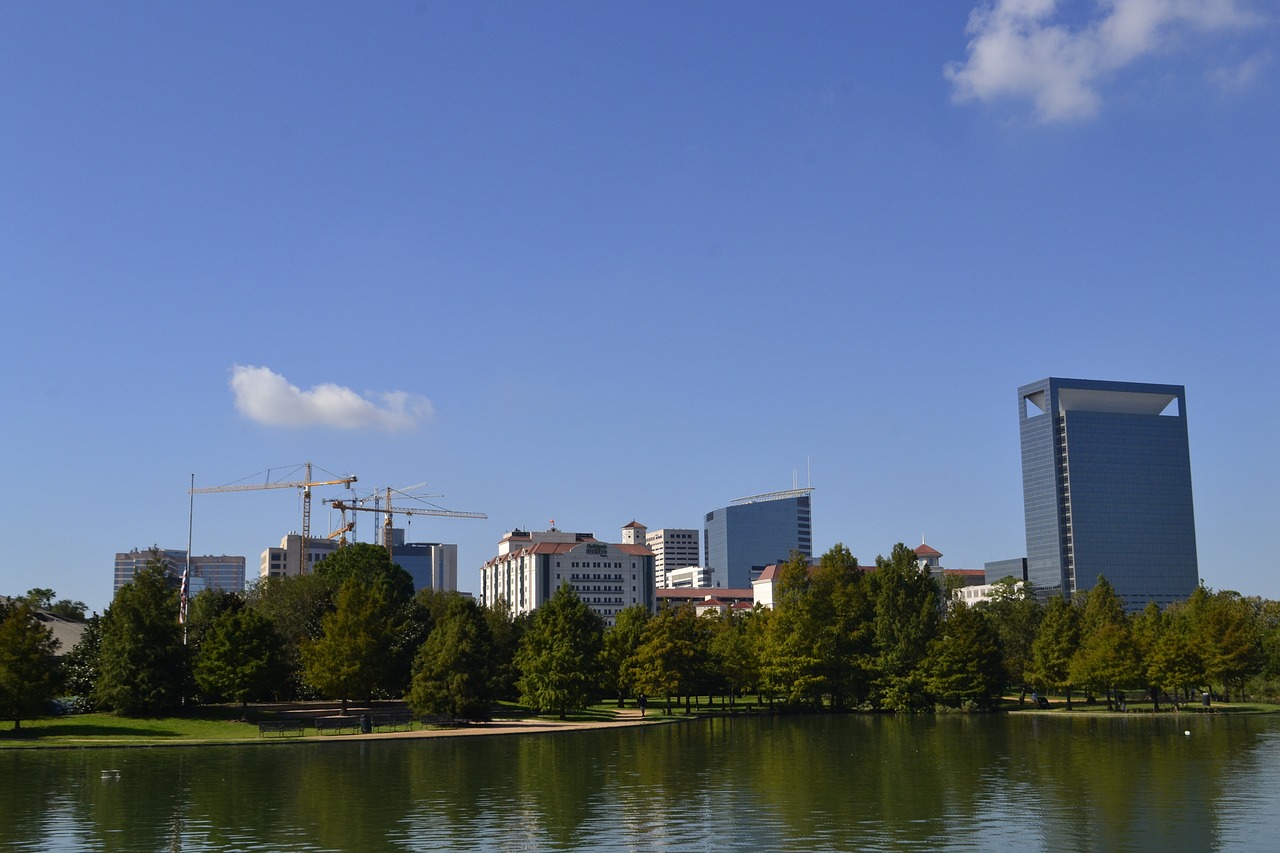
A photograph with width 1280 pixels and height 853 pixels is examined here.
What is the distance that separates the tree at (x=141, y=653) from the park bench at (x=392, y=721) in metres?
16.0

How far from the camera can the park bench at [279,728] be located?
88.1 meters

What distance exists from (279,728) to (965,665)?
2715 inches

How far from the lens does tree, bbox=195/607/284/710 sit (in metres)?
96.9

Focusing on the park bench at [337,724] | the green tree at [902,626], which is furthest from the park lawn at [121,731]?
the green tree at [902,626]

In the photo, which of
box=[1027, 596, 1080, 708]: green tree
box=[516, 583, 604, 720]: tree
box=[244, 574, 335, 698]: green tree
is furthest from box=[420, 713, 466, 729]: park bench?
box=[1027, 596, 1080, 708]: green tree

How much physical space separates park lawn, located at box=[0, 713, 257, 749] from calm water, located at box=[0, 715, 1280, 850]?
15.6 feet

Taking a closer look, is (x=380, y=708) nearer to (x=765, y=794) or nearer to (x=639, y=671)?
(x=639, y=671)

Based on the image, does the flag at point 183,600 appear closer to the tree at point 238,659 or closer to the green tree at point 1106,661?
the tree at point 238,659

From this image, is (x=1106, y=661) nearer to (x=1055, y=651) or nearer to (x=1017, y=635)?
(x=1055, y=651)

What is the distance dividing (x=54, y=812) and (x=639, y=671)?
7610 cm

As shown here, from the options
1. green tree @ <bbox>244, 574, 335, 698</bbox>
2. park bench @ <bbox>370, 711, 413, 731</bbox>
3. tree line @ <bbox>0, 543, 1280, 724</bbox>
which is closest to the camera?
park bench @ <bbox>370, 711, 413, 731</bbox>

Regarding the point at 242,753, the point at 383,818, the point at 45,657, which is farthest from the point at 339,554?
the point at 383,818

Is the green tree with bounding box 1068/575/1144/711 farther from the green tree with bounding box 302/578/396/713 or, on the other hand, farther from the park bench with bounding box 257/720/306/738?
the park bench with bounding box 257/720/306/738

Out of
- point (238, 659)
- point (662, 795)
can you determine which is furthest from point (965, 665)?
point (662, 795)
